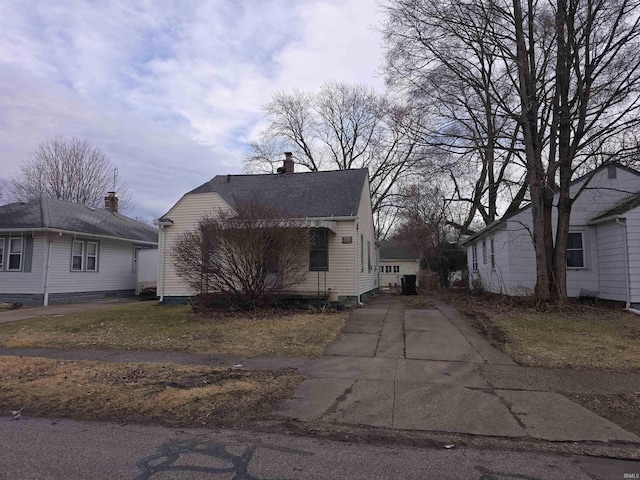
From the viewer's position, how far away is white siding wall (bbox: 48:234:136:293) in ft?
57.3

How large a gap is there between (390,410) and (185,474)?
97.0 inches

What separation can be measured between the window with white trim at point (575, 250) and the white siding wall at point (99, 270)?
19746 mm

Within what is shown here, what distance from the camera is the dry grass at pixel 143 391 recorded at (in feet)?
16.2

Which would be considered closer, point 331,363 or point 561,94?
point 331,363

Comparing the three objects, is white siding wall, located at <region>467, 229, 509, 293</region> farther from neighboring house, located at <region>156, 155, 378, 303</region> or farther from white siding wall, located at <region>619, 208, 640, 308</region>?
neighboring house, located at <region>156, 155, 378, 303</region>

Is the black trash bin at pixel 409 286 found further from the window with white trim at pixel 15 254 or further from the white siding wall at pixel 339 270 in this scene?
the window with white trim at pixel 15 254

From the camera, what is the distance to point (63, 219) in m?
18.4

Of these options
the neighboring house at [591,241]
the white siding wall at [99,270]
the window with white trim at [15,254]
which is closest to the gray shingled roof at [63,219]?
the white siding wall at [99,270]

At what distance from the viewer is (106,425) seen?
15.2 feet

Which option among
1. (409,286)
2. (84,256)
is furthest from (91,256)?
(409,286)

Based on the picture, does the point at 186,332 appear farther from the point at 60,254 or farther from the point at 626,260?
the point at 626,260

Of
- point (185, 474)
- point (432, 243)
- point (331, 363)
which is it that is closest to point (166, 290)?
point (331, 363)

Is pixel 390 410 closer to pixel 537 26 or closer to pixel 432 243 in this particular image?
pixel 537 26

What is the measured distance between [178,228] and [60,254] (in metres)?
5.78
